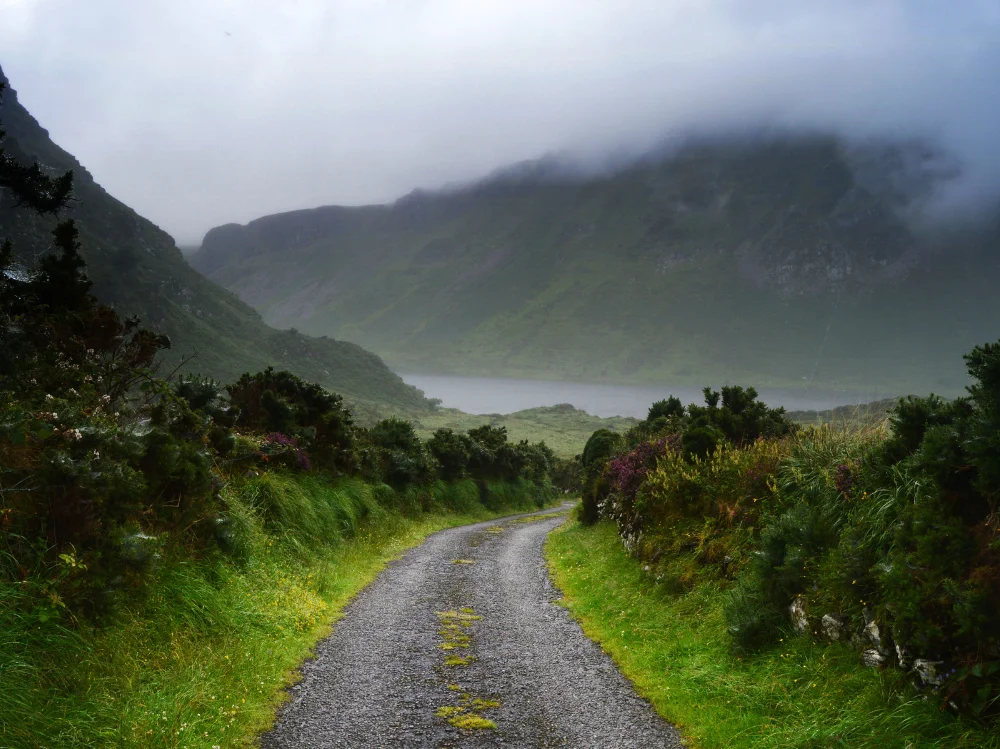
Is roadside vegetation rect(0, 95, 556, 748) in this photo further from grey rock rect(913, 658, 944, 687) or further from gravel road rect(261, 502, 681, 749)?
grey rock rect(913, 658, 944, 687)

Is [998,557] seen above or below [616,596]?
A: above

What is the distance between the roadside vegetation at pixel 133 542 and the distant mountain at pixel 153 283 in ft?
293

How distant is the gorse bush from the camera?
6.04m

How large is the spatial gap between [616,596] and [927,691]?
7603 millimetres

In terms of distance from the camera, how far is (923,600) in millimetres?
6281

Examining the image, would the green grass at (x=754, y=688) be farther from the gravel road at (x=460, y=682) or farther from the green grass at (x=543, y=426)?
the green grass at (x=543, y=426)

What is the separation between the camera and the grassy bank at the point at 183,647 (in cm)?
589

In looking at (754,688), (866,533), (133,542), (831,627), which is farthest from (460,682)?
(866,533)

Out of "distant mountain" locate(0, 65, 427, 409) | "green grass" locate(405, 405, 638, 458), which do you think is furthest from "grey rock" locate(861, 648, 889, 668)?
"green grass" locate(405, 405, 638, 458)

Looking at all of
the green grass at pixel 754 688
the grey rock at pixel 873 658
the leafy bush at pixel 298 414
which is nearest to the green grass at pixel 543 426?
the leafy bush at pixel 298 414

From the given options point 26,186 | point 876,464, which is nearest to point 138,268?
point 26,186

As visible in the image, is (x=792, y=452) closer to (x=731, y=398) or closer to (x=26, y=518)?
(x=731, y=398)

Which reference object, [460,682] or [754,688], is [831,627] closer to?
[754,688]

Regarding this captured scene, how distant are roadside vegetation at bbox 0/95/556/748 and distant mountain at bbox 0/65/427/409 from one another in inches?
3519
